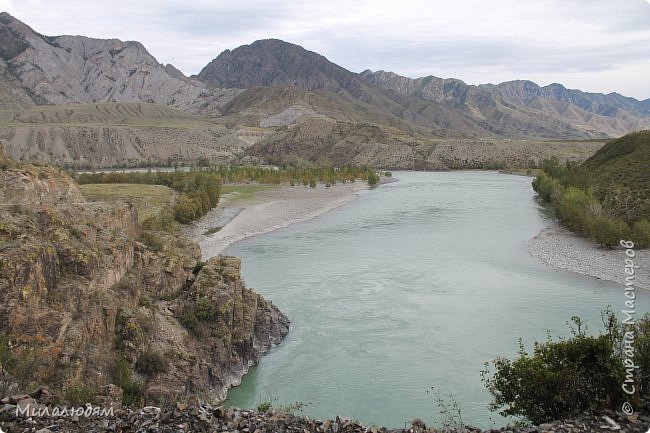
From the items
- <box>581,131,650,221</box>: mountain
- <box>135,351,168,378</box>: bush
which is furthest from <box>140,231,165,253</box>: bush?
<box>581,131,650,221</box>: mountain

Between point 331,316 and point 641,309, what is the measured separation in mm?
13336

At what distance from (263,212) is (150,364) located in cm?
4235

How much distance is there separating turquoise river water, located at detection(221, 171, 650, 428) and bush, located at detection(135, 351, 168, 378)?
2.59 m

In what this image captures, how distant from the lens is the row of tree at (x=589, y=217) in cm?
3603

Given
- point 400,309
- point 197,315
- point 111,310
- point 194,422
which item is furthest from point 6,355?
point 400,309

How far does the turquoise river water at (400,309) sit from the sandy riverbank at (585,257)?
0.93 meters

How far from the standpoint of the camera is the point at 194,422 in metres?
9.70

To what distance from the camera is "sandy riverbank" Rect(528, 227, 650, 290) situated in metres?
29.7

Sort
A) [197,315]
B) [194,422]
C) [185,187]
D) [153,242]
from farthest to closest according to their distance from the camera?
[185,187] < [153,242] < [197,315] < [194,422]

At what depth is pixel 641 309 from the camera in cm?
2397

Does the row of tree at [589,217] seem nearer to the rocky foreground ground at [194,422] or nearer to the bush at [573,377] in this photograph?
the bush at [573,377]

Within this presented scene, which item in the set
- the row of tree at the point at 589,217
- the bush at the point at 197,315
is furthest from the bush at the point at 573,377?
the row of tree at the point at 589,217

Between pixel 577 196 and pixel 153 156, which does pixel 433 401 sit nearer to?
pixel 577 196

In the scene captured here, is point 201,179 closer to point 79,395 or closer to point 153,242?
point 153,242
